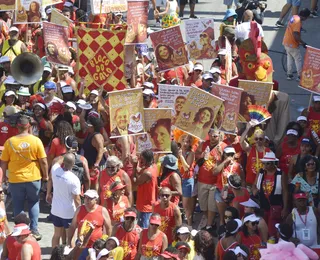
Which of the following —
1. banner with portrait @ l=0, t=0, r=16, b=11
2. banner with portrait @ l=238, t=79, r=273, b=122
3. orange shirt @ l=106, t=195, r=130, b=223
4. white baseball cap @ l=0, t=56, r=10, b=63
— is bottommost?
orange shirt @ l=106, t=195, r=130, b=223

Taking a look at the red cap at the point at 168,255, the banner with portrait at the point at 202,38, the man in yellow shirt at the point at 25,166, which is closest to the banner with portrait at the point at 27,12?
the banner with portrait at the point at 202,38

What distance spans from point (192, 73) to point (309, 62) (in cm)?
269

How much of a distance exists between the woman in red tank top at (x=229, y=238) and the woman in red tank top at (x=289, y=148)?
205 centimetres

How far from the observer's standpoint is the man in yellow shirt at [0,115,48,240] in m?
14.3

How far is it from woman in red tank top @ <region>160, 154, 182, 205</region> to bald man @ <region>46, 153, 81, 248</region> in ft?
3.82

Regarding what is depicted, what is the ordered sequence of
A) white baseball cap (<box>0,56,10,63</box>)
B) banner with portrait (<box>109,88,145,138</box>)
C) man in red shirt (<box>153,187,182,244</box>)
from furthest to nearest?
white baseball cap (<box>0,56,10,63</box>), banner with portrait (<box>109,88,145,138</box>), man in red shirt (<box>153,187,182,244</box>)

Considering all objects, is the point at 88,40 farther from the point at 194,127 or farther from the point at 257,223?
the point at 257,223

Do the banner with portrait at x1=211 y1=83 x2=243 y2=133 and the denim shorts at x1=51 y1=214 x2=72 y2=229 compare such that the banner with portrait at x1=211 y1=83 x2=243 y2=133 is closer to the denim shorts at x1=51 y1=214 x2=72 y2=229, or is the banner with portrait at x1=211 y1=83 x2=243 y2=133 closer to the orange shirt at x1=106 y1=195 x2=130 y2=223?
the orange shirt at x1=106 y1=195 x2=130 y2=223

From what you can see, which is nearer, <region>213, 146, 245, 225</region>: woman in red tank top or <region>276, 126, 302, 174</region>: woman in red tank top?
<region>213, 146, 245, 225</region>: woman in red tank top

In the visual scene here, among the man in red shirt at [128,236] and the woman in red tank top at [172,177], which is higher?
the woman in red tank top at [172,177]

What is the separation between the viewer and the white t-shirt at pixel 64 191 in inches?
540

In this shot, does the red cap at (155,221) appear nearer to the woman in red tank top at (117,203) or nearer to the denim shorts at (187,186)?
the woman in red tank top at (117,203)

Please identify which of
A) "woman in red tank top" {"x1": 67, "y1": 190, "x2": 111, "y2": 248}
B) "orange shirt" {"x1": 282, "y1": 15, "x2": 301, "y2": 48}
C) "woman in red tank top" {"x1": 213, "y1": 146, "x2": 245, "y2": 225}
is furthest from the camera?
"orange shirt" {"x1": 282, "y1": 15, "x2": 301, "y2": 48}

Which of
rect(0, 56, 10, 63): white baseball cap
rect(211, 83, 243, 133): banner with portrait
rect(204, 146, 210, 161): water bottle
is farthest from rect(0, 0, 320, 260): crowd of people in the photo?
rect(0, 56, 10, 63): white baseball cap
